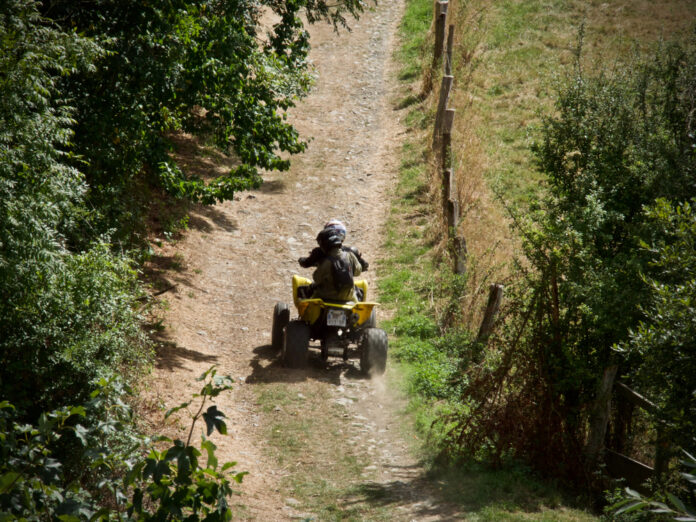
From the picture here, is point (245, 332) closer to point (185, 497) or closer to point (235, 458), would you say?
point (235, 458)

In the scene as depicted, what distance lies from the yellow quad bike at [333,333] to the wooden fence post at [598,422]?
10.6 feet

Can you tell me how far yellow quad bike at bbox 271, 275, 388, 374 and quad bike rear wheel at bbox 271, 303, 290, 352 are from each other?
0.53 m

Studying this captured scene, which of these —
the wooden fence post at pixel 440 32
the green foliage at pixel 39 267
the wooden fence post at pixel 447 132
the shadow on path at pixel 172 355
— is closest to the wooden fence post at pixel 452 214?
the wooden fence post at pixel 447 132

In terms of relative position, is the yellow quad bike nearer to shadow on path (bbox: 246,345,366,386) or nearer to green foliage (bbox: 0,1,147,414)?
shadow on path (bbox: 246,345,366,386)

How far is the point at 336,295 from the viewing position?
375 inches

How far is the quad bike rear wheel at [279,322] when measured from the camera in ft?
33.3

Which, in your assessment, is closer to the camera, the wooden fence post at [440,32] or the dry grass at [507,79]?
the dry grass at [507,79]

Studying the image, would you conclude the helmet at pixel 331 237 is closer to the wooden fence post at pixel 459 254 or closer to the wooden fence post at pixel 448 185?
the wooden fence post at pixel 459 254

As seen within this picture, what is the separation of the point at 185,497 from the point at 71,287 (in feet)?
10.5

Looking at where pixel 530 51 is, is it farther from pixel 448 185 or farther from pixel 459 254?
pixel 459 254

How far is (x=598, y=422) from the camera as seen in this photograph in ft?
22.3

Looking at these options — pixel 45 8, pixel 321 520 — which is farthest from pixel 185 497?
pixel 45 8

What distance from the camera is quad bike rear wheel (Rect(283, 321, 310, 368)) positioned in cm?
923

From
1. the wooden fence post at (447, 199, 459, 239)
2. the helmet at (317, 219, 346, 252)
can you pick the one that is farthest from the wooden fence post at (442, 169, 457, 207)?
the helmet at (317, 219, 346, 252)
